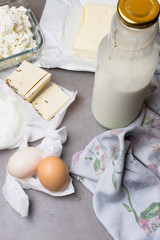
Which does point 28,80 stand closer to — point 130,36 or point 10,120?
point 10,120

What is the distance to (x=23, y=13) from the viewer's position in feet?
3.22

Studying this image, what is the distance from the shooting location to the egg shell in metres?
0.77

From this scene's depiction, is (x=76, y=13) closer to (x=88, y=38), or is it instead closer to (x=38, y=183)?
(x=88, y=38)

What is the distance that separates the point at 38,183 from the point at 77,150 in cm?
15

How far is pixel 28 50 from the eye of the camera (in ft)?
3.06

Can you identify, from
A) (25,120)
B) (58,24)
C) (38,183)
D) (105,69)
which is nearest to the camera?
(105,69)

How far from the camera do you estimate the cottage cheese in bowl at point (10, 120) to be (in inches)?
34.1

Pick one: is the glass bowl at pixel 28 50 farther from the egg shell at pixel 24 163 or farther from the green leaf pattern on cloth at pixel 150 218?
the green leaf pattern on cloth at pixel 150 218

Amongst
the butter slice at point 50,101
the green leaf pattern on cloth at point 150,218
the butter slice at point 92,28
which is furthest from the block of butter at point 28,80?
the green leaf pattern on cloth at point 150,218

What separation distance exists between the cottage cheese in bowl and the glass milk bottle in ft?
0.73

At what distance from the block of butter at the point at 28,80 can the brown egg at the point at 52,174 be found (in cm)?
22


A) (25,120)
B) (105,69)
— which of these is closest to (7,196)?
(25,120)

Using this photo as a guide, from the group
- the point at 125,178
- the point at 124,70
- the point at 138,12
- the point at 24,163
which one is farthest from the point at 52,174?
the point at 138,12

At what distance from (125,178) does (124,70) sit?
0.94ft
